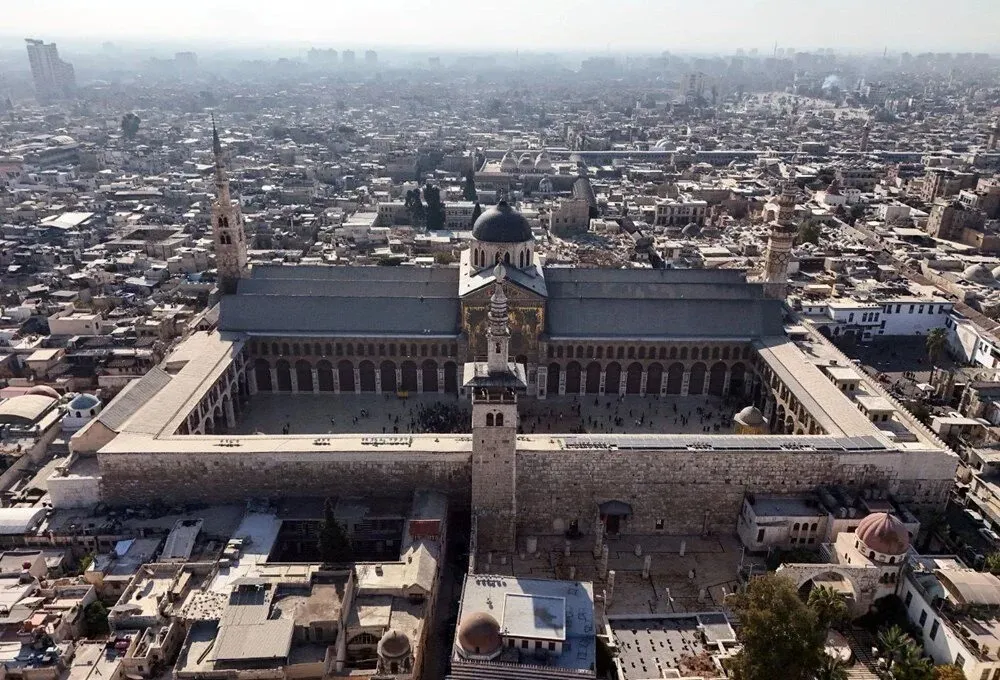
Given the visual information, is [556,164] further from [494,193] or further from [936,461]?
[936,461]

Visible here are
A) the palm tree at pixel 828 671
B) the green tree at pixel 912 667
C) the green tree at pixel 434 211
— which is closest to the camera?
the palm tree at pixel 828 671

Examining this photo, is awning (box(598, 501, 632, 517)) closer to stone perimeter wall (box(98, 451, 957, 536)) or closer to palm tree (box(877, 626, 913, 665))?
stone perimeter wall (box(98, 451, 957, 536))

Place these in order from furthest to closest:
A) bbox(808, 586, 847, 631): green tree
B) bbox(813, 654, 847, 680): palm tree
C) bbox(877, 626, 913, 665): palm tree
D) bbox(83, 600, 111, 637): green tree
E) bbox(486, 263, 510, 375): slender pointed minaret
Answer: bbox(486, 263, 510, 375): slender pointed minaret < bbox(83, 600, 111, 637): green tree < bbox(877, 626, 913, 665): palm tree < bbox(808, 586, 847, 631): green tree < bbox(813, 654, 847, 680): palm tree

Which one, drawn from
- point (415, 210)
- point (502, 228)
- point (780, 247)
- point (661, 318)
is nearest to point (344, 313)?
point (502, 228)

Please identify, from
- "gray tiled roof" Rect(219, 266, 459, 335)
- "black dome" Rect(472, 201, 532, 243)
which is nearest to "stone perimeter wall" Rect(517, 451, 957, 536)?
"gray tiled roof" Rect(219, 266, 459, 335)

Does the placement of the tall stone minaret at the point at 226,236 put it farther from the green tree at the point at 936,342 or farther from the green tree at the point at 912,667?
the green tree at the point at 936,342

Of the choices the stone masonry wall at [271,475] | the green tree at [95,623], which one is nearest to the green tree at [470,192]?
the stone masonry wall at [271,475]
